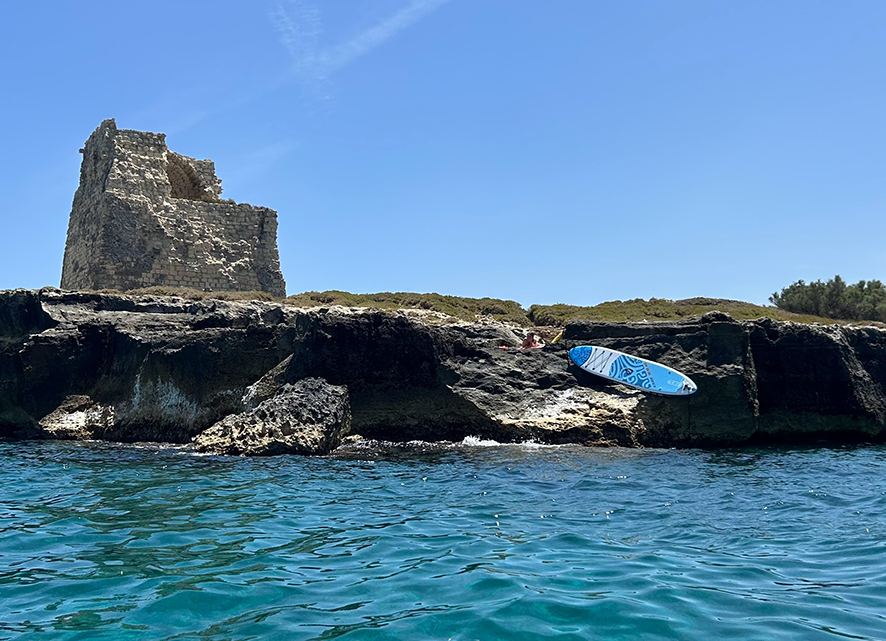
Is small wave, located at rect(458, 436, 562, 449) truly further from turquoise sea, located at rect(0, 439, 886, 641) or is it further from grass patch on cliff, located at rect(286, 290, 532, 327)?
grass patch on cliff, located at rect(286, 290, 532, 327)

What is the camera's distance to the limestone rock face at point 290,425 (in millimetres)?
15523

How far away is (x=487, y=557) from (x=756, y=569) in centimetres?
249

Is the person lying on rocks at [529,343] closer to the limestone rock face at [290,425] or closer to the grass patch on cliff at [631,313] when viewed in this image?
the limestone rock face at [290,425]

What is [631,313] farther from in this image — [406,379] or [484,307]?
[406,379]

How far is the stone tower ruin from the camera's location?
28.5 meters

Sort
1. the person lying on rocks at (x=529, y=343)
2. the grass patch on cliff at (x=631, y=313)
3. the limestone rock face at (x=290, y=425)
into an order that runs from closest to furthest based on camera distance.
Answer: the limestone rock face at (x=290, y=425), the person lying on rocks at (x=529, y=343), the grass patch on cliff at (x=631, y=313)

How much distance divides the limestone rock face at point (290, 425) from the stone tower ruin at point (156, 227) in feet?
46.9

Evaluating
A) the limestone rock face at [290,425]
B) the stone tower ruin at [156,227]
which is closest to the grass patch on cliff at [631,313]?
the stone tower ruin at [156,227]

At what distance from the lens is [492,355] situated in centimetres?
1869

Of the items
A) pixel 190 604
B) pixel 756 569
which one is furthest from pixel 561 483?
pixel 190 604

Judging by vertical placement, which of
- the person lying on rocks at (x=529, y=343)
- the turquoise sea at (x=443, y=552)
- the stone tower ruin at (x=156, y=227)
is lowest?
the turquoise sea at (x=443, y=552)

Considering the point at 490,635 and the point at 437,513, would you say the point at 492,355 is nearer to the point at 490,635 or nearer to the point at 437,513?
the point at 437,513

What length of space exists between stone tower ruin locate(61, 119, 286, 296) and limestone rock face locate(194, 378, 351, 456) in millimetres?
14303

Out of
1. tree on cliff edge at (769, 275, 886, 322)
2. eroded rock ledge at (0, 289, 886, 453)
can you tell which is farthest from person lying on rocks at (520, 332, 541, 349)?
tree on cliff edge at (769, 275, 886, 322)
